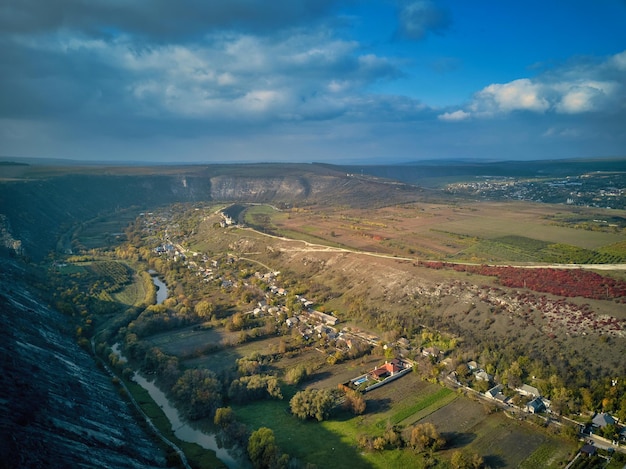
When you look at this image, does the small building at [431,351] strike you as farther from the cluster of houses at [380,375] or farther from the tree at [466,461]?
the tree at [466,461]

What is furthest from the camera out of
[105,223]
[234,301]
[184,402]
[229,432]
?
[105,223]

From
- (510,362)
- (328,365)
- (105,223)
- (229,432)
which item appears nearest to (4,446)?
(229,432)

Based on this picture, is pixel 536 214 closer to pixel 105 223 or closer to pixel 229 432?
pixel 229 432

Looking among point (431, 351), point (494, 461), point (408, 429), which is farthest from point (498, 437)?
point (431, 351)

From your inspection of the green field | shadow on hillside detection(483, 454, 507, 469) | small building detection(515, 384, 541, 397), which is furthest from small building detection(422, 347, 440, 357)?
the green field

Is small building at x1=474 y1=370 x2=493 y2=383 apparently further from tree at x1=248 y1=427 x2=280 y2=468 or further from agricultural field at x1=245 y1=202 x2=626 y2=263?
agricultural field at x1=245 y1=202 x2=626 y2=263

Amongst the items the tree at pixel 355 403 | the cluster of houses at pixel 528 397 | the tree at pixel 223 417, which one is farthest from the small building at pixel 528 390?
the tree at pixel 223 417
